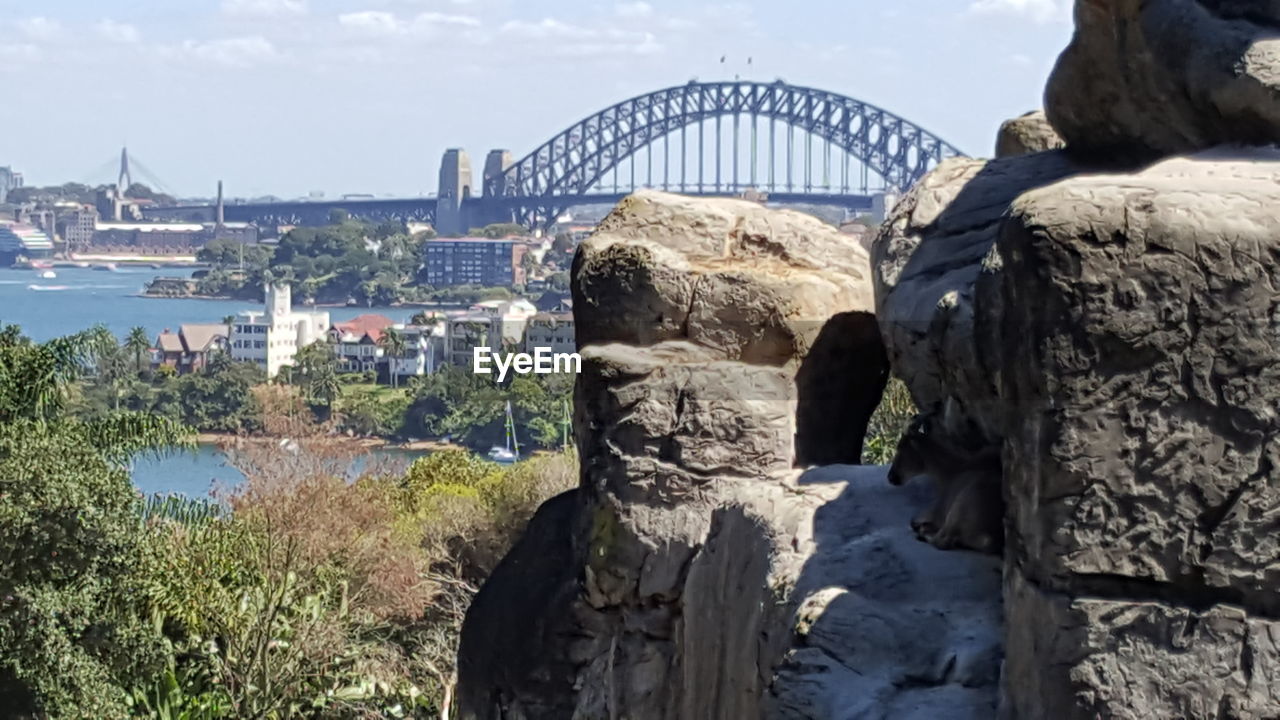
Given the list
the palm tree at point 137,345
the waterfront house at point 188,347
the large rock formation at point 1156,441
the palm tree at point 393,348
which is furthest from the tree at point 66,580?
the waterfront house at point 188,347

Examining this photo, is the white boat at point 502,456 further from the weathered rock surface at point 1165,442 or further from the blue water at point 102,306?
the weathered rock surface at point 1165,442

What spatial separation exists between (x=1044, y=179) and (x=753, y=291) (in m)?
0.91

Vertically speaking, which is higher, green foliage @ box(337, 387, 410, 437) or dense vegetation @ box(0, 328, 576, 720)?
dense vegetation @ box(0, 328, 576, 720)

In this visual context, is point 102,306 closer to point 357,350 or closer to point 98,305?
point 98,305

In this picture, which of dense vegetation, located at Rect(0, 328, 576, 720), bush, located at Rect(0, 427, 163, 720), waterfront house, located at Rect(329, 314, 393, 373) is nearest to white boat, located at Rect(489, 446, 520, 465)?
waterfront house, located at Rect(329, 314, 393, 373)

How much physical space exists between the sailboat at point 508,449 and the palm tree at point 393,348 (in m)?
15.4

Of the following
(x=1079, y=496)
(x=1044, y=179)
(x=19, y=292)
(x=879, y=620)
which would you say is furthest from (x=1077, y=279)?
(x=19, y=292)

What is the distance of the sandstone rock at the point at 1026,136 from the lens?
5.45 metres

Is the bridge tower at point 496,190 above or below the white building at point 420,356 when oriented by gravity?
above

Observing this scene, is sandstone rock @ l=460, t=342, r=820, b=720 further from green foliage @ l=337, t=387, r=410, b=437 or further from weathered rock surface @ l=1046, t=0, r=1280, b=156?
green foliage @ l=337, t=387, r=410, b=437

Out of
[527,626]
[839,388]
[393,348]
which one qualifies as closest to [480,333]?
[393,348]

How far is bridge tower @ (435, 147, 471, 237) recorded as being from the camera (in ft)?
424

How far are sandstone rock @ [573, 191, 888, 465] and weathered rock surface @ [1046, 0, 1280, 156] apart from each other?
89 cm

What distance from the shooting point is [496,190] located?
Answer: 130750 millimetres
